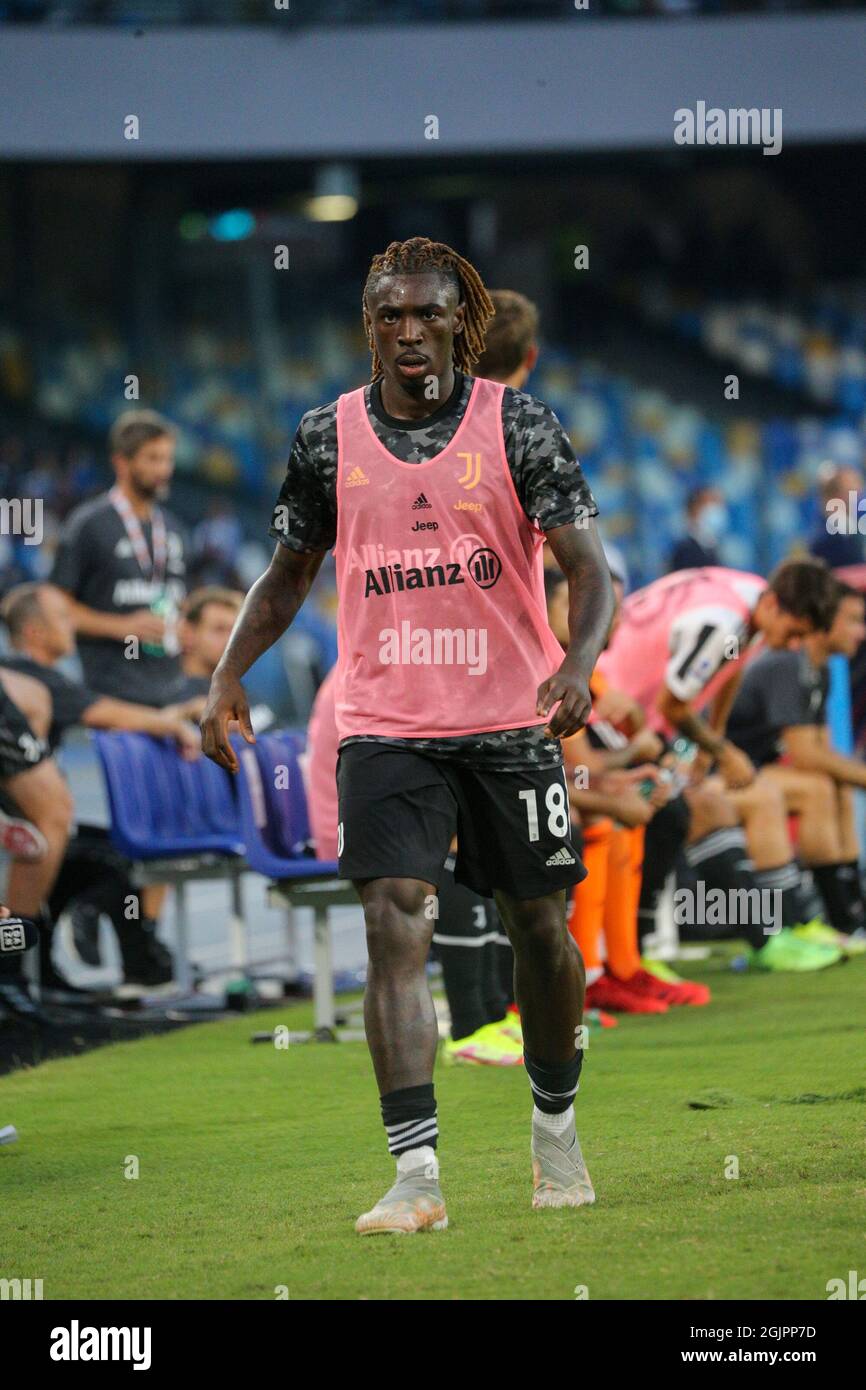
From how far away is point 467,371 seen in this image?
462 cm

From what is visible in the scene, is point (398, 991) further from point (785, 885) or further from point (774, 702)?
point (774, 702)

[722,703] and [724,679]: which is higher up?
[724,679]

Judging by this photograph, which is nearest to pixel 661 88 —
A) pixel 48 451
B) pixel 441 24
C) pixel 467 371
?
pixel 441 24

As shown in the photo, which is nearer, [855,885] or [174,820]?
[174,820]

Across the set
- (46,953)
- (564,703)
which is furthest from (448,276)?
(46,953)

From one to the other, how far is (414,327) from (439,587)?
1.83 feet

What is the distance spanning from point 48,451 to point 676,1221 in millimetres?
21123

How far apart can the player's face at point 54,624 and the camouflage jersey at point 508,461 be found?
4496mm

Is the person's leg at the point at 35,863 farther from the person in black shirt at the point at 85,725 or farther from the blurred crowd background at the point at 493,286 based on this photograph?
the blurred crowd background at the point at 493,286

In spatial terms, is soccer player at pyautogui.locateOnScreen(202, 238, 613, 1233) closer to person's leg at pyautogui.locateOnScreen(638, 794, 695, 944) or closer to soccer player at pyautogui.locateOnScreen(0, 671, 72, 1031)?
soccer player at pyautogui.locateOnScreen(0, 671, 72, 1031)

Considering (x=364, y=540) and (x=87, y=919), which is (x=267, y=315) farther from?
(x=364, y=540)

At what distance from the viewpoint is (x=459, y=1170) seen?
4.72 meters

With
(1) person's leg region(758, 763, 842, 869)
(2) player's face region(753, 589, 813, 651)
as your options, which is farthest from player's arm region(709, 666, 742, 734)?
(1) person's leg region(758, 763, 842, 869)

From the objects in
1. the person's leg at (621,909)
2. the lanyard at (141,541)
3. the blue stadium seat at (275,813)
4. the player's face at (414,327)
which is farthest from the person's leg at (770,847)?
the player's face at (414,327)
